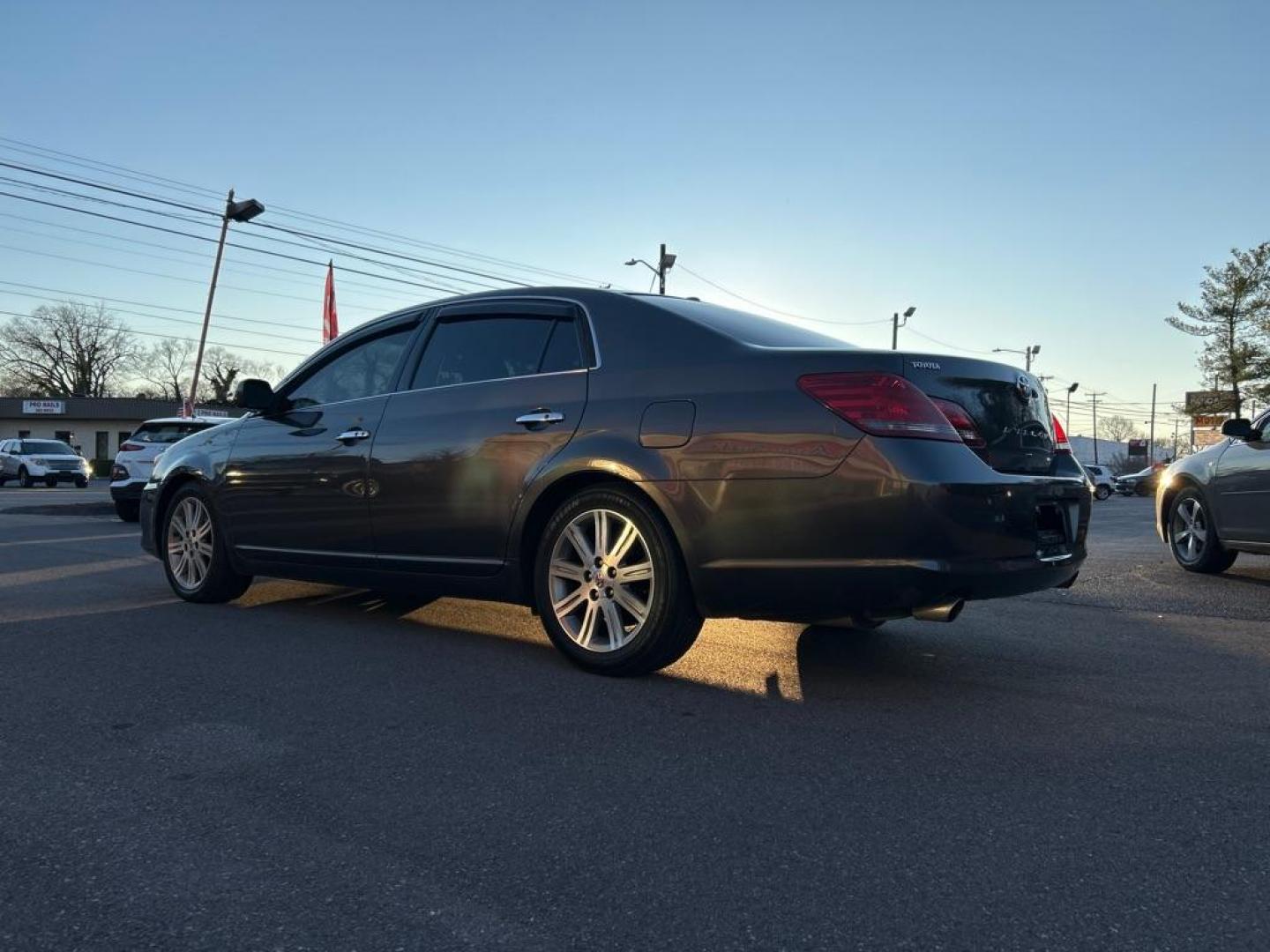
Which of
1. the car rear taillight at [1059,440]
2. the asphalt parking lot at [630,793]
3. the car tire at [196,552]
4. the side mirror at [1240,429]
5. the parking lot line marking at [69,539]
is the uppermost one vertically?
the side mirror at [1240,429]

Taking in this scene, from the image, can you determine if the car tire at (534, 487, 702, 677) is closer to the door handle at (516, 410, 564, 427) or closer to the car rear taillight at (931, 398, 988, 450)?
the door handle at (516, 410, 564, 427)

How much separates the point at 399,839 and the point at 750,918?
90 cm

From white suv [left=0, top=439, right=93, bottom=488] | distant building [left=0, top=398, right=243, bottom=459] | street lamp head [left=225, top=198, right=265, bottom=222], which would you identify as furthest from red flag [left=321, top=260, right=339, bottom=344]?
distant building [left=0, top=398, right=243, bottom=459]

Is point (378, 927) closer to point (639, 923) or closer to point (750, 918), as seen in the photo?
point (639, 923)

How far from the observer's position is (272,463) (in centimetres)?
562

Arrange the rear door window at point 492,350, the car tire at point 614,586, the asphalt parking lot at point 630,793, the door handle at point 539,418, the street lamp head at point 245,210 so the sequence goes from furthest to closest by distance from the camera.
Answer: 1. the street lamp head at point 245,210
2. the rear door window at point 492,350
3. the door handle at point 539,418
4. the car tire at point 614,586
5. the asphalt parking lot at point 630,793

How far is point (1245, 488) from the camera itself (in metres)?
7.62

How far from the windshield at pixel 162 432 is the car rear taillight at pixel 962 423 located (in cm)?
1402

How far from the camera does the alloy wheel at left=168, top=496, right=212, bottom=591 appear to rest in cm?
604

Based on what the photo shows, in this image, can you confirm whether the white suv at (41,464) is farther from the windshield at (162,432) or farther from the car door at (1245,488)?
the car door at (1245,488)

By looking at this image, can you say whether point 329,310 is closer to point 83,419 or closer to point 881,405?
point 881,405

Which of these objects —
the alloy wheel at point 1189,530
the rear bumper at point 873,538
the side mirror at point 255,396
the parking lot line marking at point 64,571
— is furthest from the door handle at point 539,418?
the alloy wheel at point 1189,530

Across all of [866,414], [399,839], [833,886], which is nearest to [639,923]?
[833,886]

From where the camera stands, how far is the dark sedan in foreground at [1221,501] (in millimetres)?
7516
